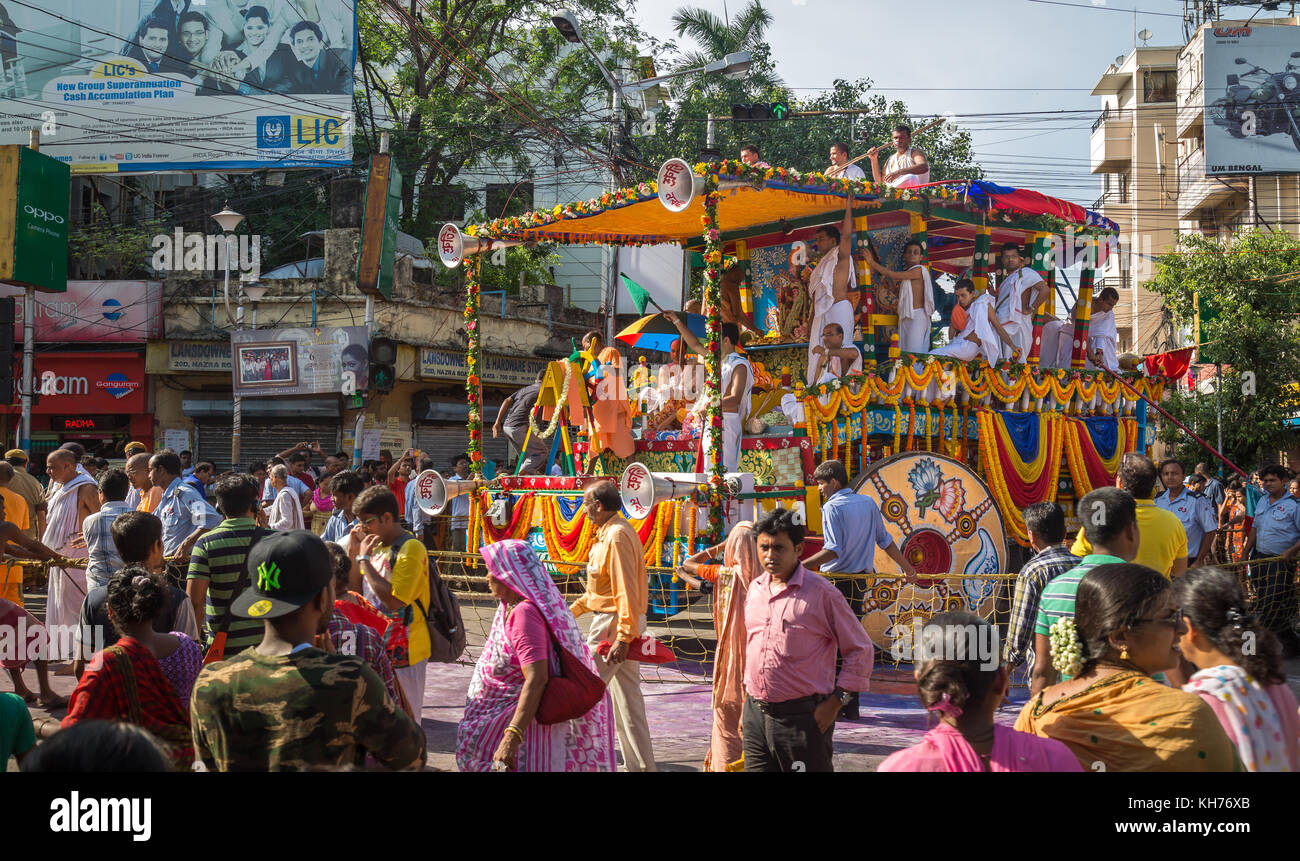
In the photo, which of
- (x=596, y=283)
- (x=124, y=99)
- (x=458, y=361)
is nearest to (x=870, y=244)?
(x=458, y=361)

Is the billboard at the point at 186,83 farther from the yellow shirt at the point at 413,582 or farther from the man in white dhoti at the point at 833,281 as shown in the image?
the yellow shirt at the point at 413,582

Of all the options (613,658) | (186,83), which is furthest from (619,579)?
(186,83)

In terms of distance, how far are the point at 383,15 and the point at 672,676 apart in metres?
24.4

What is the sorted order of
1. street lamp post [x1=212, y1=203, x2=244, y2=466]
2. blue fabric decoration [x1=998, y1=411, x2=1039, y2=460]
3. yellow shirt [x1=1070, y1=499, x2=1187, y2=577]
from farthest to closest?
street lamp post [x1=212, y1=203, x2=244, y2=466], blue fabric decoration [x1=998, y1=411, x2=1039, y2=460], yellow shirt [x1=1070, y1=499, x2=1187, y2=577]

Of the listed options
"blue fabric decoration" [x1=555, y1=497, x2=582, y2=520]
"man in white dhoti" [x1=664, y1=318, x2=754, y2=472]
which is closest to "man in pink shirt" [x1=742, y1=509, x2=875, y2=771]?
"man in white dhoti" [x1=664, y1=318, x2=754, y2=472]

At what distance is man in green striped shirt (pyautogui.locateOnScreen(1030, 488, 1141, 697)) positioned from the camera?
444cm

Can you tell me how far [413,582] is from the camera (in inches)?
225

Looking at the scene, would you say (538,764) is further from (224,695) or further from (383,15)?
(383,15)

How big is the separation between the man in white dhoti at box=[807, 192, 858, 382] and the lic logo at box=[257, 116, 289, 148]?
50.5 feet

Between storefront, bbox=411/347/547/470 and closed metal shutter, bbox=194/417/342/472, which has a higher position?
storefront, bbox=411/347/547/470

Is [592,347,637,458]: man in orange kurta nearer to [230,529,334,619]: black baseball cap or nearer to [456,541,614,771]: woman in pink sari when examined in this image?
[456,541,614,771]: woman in pink sari

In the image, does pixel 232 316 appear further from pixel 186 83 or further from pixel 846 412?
pixel 846 412

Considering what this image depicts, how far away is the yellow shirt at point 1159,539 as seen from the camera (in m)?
5.85

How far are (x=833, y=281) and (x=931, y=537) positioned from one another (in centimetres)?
278
